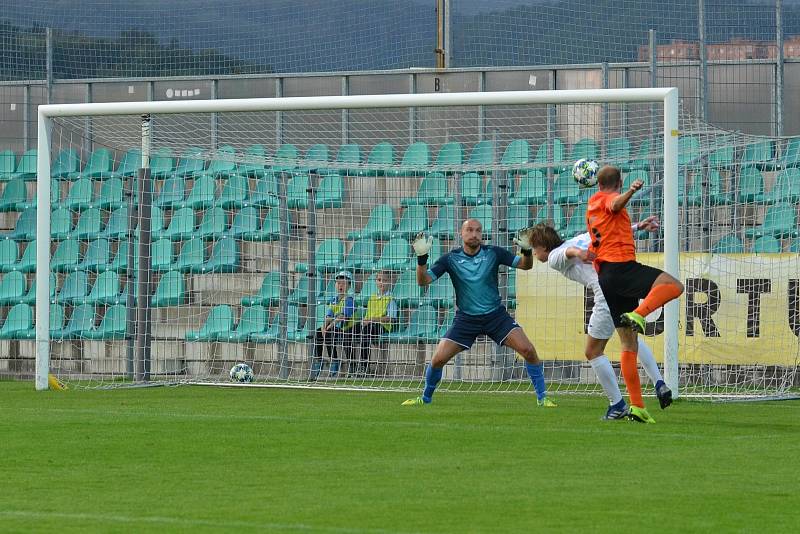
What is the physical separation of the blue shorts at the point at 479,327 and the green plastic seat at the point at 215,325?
5850mm

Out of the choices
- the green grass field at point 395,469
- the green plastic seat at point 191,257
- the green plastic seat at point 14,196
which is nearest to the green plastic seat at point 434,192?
the green plastic seat at point 191,257

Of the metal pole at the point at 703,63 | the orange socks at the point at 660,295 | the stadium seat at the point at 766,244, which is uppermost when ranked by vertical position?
the metal pole at the point at 703,63

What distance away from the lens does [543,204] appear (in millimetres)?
17172

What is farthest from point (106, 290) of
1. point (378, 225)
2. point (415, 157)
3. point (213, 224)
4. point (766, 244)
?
point (766, 244)

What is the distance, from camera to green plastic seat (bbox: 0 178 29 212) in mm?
19891

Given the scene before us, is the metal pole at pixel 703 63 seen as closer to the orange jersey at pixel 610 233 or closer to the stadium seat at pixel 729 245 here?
the stadium seat at pixel 729 245

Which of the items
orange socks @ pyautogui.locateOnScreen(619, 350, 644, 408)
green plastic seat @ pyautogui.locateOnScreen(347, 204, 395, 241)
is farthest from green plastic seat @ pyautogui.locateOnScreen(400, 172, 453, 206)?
orange socks @ pyautogui.locateOnScreen(619, 350, 644, 408)

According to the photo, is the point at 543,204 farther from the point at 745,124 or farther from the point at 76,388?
the point at 76,388

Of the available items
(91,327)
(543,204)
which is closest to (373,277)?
(543,204)

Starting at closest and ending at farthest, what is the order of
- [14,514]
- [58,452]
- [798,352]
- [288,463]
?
[14,514]
[288,463]
[58,452]
[798,352]

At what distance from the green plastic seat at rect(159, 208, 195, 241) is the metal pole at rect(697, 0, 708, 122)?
676 centimetres

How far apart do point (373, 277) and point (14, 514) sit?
452 inches

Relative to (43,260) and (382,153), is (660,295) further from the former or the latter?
(382,153)

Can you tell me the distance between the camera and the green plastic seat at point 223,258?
1798cm
